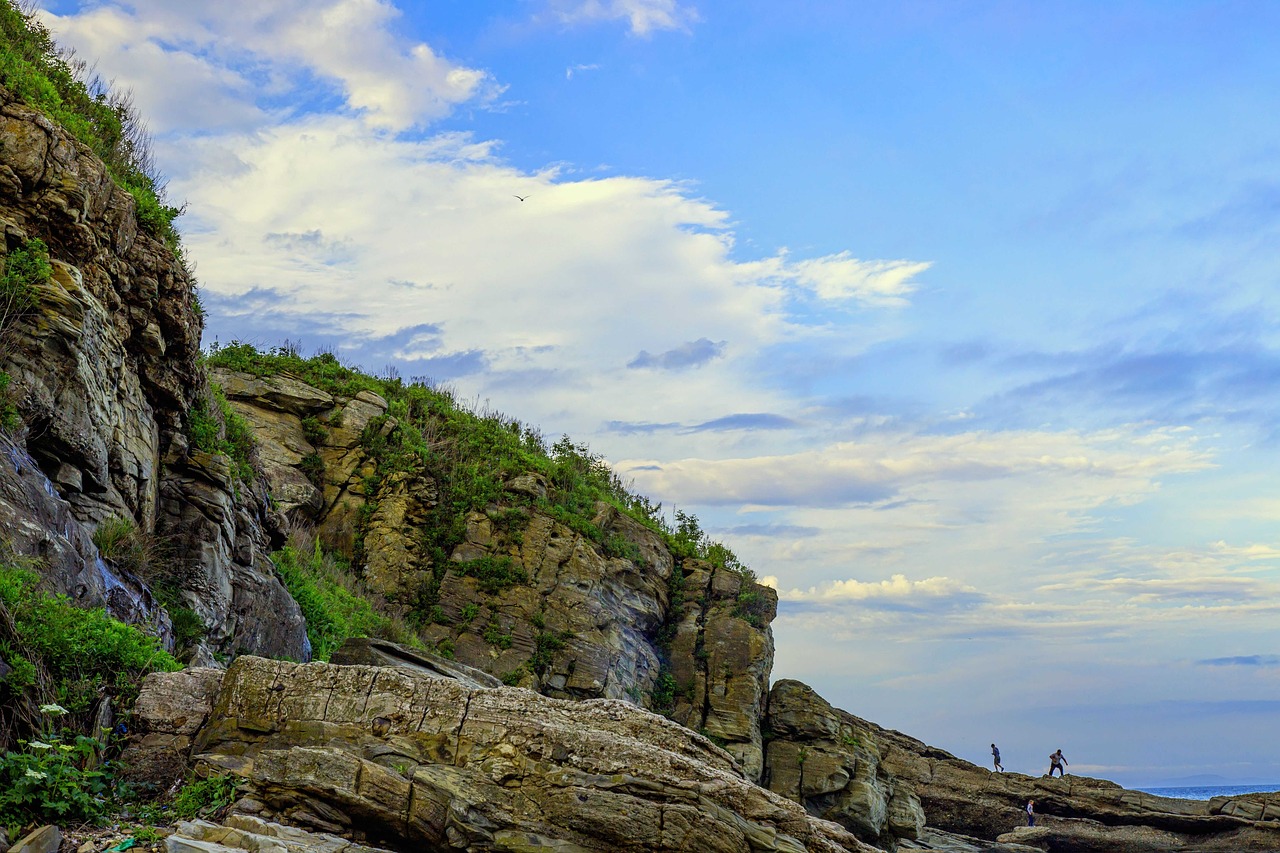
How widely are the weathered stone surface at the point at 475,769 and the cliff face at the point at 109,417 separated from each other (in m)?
3.69

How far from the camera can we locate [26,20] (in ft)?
64.4

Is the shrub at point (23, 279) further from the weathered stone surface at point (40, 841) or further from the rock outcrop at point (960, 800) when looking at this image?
the rock outcrop at point (960, 800)

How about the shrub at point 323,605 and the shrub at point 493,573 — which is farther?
the shrub at point 493,573

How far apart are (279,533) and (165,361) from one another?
17.0ft

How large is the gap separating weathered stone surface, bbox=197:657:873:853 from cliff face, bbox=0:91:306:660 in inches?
145

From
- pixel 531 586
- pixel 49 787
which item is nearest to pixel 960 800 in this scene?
pixel 531 586

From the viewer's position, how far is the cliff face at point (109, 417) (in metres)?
12.7

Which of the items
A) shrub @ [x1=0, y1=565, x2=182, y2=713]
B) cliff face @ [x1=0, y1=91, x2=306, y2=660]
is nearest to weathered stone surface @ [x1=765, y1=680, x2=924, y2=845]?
cliff face @ [x1=0, y1=91, x2=306, y2=660]

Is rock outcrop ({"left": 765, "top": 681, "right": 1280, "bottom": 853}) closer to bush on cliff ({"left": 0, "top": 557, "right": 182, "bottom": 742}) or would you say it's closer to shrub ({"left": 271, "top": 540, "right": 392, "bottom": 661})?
shrub ({"left": 271, "top": 540, "right": 392, "bottom": 661})

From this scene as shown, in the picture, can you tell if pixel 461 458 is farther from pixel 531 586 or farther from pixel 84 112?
pixel 84 112

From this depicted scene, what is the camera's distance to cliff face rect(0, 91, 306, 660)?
499 inches

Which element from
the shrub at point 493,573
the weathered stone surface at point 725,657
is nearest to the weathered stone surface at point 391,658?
the shrub at point 493,573

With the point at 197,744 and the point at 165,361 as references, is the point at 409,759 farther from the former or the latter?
the point at 165,361

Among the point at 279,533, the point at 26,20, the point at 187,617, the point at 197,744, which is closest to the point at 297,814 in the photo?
the point at 197,744
